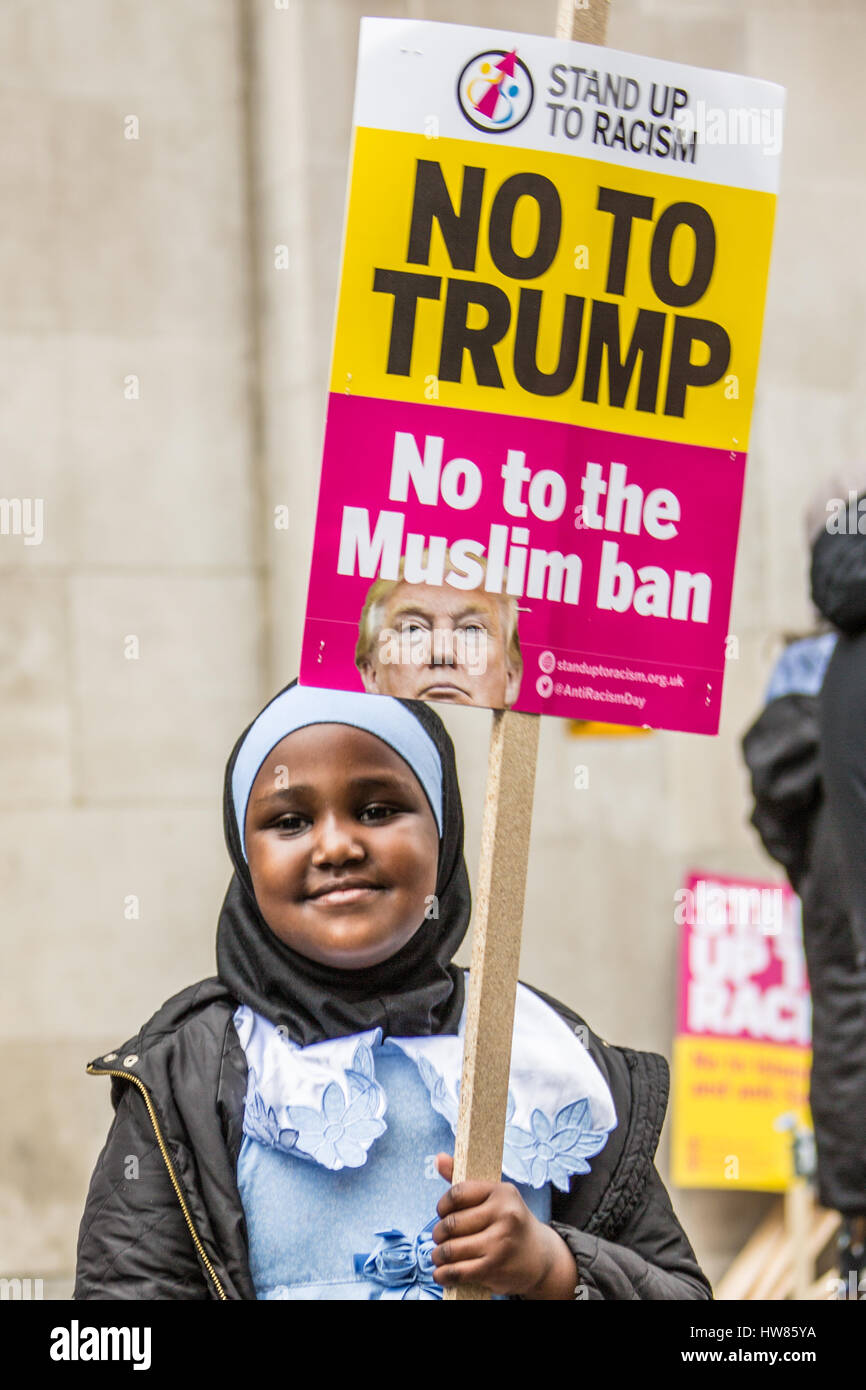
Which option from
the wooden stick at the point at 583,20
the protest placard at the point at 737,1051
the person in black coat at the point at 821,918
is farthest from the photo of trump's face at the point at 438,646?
Answer: the protest placard at the point at 737,1051

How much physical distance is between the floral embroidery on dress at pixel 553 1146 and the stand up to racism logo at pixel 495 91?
1120 mm

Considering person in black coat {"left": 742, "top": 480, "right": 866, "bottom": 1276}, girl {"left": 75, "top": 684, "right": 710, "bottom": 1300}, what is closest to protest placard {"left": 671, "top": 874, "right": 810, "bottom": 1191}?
person in black coat {"left": 742, "top": 480, "right": 866, "bottom": 1276}

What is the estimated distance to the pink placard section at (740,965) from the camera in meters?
5.94

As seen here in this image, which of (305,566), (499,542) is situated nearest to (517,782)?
(499,542)

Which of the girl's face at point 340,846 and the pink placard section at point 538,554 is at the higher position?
the pink placard section at point 538,554

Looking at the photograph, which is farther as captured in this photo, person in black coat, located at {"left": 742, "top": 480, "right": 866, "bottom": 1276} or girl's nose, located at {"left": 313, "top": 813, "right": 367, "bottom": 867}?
person in black coat, located at {"left": 742, "top": 480, "right": 866, "bottom": 1276}

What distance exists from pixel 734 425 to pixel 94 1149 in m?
3.88

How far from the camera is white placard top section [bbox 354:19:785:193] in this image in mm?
2188

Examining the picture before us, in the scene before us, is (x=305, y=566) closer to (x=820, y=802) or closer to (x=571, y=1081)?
(x=820, y=802)

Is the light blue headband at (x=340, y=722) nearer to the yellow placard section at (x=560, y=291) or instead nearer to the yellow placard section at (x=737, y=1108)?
the yellow placard section at (x=560, y=291)

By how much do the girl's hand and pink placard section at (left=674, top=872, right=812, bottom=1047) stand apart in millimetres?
3948

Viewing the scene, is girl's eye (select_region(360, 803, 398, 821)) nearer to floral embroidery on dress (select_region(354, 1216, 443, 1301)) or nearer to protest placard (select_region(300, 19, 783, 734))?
protest placard (select_region(300, 19, 783, 734))

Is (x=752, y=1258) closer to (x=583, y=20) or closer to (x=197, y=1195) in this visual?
(x=197, y=1195)

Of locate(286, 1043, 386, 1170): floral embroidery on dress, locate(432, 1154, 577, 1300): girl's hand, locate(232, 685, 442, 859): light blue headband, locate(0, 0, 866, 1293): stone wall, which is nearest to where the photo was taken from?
locate(432, 1154, 577, 1300): girl's hand
